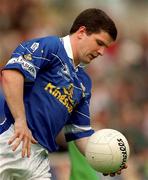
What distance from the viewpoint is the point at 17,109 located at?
5.73 m

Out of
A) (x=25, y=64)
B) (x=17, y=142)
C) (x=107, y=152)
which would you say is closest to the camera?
(x=17, y=142)

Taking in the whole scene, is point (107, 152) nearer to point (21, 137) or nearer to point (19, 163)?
point (19, 163)

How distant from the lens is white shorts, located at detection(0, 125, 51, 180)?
6.01 meters

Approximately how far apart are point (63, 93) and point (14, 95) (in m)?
0.54

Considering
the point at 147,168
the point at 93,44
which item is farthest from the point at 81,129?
the point at 147,168

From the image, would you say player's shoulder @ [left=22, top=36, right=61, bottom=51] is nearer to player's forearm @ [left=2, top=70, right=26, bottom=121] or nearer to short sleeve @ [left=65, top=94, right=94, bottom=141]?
player's forearm @ [left=2, top=70, right=26, bottom=121]

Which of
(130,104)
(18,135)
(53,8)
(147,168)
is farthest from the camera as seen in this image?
(53,8)

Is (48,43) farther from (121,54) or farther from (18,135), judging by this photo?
(121,54)

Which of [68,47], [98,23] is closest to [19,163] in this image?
[68,47]

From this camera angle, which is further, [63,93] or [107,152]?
[107,152]

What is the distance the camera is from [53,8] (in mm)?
A: 14844

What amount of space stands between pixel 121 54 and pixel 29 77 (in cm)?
763

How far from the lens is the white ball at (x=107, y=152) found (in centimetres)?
630

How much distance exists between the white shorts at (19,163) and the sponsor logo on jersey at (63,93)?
0.40 m
